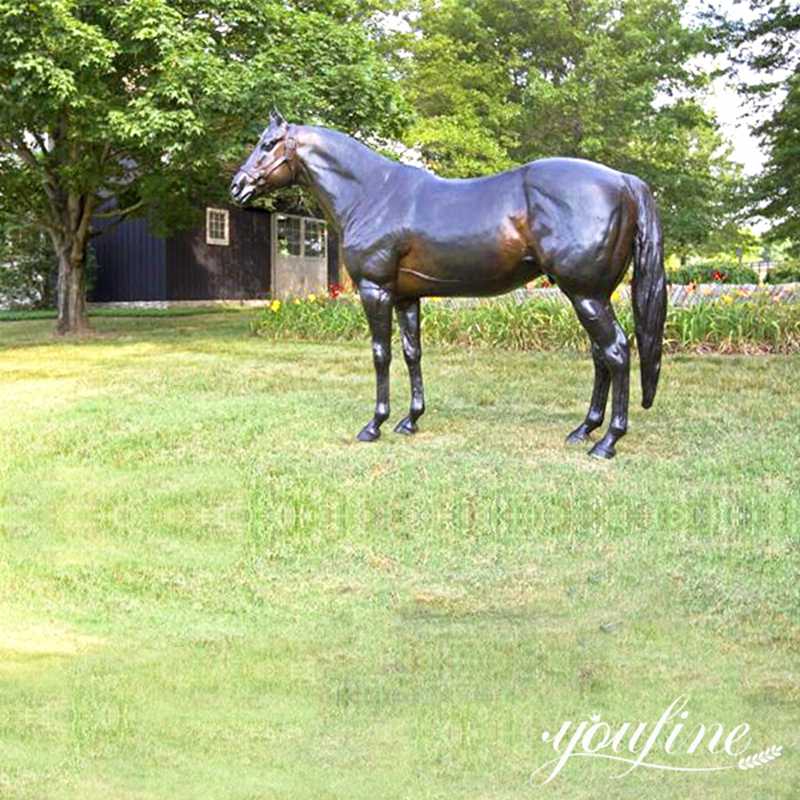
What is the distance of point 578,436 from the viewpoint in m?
6.71

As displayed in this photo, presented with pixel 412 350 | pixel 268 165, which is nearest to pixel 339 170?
pixel 268 165

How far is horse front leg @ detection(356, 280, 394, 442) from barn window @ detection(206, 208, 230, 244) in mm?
20482

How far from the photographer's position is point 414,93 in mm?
27219

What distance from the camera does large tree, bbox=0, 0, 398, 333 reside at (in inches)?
542

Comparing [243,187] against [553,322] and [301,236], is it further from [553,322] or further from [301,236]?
[301,236]

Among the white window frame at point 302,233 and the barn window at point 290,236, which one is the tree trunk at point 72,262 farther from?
the barn window at point 290,236

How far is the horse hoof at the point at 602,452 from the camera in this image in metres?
6.20

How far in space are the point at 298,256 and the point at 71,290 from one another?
1302 cm

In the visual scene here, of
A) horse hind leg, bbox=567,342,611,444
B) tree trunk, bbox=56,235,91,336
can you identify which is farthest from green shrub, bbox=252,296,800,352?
horse hind leg, bbox=567,342,611,444

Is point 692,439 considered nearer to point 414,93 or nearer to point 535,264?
point 535,264

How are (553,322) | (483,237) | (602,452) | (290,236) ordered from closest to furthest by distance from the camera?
(602,452) → (483,237) → (553,322) → (290,236)

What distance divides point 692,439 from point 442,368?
448 cm

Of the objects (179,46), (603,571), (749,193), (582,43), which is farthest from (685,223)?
(603,571)

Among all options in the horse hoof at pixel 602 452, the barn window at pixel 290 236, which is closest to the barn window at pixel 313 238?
the barn window at pixel 290 236
